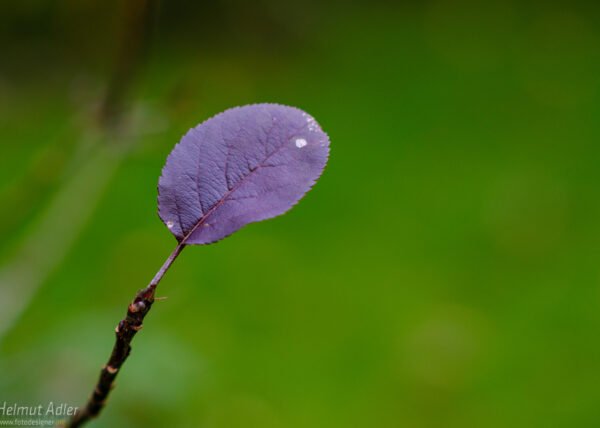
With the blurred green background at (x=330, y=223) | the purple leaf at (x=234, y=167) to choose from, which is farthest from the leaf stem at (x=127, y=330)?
the blurred green background at (x=330, y=223)

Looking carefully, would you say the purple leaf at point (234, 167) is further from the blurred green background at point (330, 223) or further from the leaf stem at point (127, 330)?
the blurred green background at point (330, 223)

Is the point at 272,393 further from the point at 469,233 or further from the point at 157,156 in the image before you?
the point at 157,156

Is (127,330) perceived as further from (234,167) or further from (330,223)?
(330,223)

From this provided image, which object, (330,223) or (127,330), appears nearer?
(127,330)

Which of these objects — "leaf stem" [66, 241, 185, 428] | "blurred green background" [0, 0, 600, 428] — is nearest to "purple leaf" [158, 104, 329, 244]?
"leaf stem" [66, 241, 185, 428]

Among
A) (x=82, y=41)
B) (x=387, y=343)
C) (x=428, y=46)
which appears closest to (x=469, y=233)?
(x=387, y=343)

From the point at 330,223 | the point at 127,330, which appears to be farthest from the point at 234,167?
the point at 330,223
